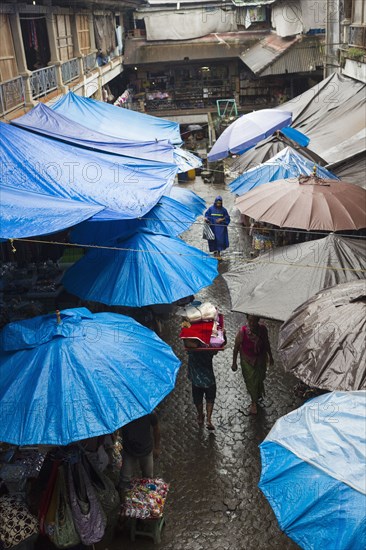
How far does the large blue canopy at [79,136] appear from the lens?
9.14m

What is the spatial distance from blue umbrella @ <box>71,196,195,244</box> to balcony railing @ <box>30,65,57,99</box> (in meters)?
5.12

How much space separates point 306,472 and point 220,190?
14.7m

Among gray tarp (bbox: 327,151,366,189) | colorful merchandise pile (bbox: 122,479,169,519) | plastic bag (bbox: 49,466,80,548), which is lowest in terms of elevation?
colorful merchandise pile (bbox: 122,479,169,519)

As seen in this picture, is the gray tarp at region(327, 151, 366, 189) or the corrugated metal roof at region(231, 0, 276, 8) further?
the corrugated metal roof at region(231, 0, 276, 8)

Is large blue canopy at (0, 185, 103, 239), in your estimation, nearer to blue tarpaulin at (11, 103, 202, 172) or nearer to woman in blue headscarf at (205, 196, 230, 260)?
blue tarpaulin at (11, 103, 202, 172)

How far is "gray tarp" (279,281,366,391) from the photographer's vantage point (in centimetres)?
471

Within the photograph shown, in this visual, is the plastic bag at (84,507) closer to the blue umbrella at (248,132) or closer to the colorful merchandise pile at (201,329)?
the colorful merchandise pile at (201,329)

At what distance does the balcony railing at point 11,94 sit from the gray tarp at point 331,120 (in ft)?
16.3

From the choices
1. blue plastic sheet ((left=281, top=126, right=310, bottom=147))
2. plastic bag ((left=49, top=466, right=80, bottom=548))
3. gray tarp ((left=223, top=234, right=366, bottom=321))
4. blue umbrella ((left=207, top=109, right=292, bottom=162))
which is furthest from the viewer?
blue umbrella ((left=207, top=109, right=292, bottom=162))

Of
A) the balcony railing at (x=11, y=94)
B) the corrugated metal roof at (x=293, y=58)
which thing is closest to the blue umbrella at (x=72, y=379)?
the balcony railing at (x=11, y=94)

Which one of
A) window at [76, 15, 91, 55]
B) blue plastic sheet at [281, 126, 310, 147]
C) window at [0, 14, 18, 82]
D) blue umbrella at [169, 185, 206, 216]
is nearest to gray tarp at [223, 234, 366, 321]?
blue umbrella at [169, 185, 206, 216]

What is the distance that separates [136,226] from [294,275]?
2.55 m

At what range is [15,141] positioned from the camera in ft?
24.4

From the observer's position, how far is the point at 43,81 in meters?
12.8
